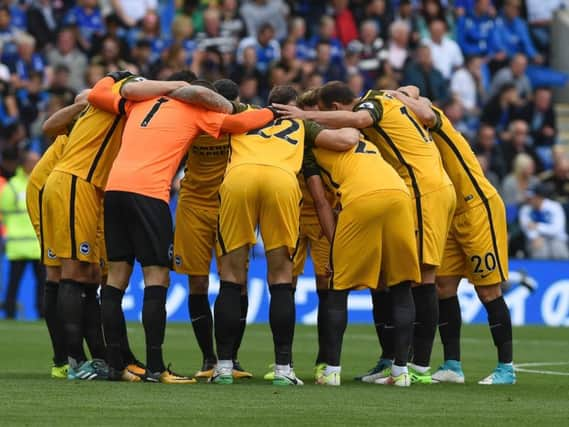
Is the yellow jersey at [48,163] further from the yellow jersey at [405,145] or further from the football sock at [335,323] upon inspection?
the football sock at [335,323]

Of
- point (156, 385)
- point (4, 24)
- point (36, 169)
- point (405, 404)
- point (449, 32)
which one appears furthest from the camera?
point (449, 32)

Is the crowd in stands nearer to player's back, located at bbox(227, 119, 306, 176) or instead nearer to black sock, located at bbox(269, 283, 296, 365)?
player's back, located at bbox(227, 119, 306, 176)

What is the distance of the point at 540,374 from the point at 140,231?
400 centimetres

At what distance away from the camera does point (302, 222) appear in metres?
12.0

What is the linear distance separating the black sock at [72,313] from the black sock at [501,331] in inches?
130

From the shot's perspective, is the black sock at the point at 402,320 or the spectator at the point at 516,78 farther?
the spectator at the point at 516,78

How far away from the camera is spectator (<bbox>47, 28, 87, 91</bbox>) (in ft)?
76.7

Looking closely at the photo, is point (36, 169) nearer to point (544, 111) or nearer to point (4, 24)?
point (4, 24)

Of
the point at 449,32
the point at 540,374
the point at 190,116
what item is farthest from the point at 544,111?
the point at 190,116

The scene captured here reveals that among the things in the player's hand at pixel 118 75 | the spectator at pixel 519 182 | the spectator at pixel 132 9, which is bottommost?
the spectator at pixel 519 182

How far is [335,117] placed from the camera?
1104 centimetres

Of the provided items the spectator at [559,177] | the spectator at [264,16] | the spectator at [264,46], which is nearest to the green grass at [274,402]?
the spectator at [559,177]

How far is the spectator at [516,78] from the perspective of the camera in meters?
26.7

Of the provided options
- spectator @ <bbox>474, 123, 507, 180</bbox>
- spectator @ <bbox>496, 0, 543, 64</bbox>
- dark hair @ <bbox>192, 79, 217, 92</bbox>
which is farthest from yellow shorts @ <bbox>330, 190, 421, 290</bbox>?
spectator @ <bbox>496, 0, 543, 64</bbox>
